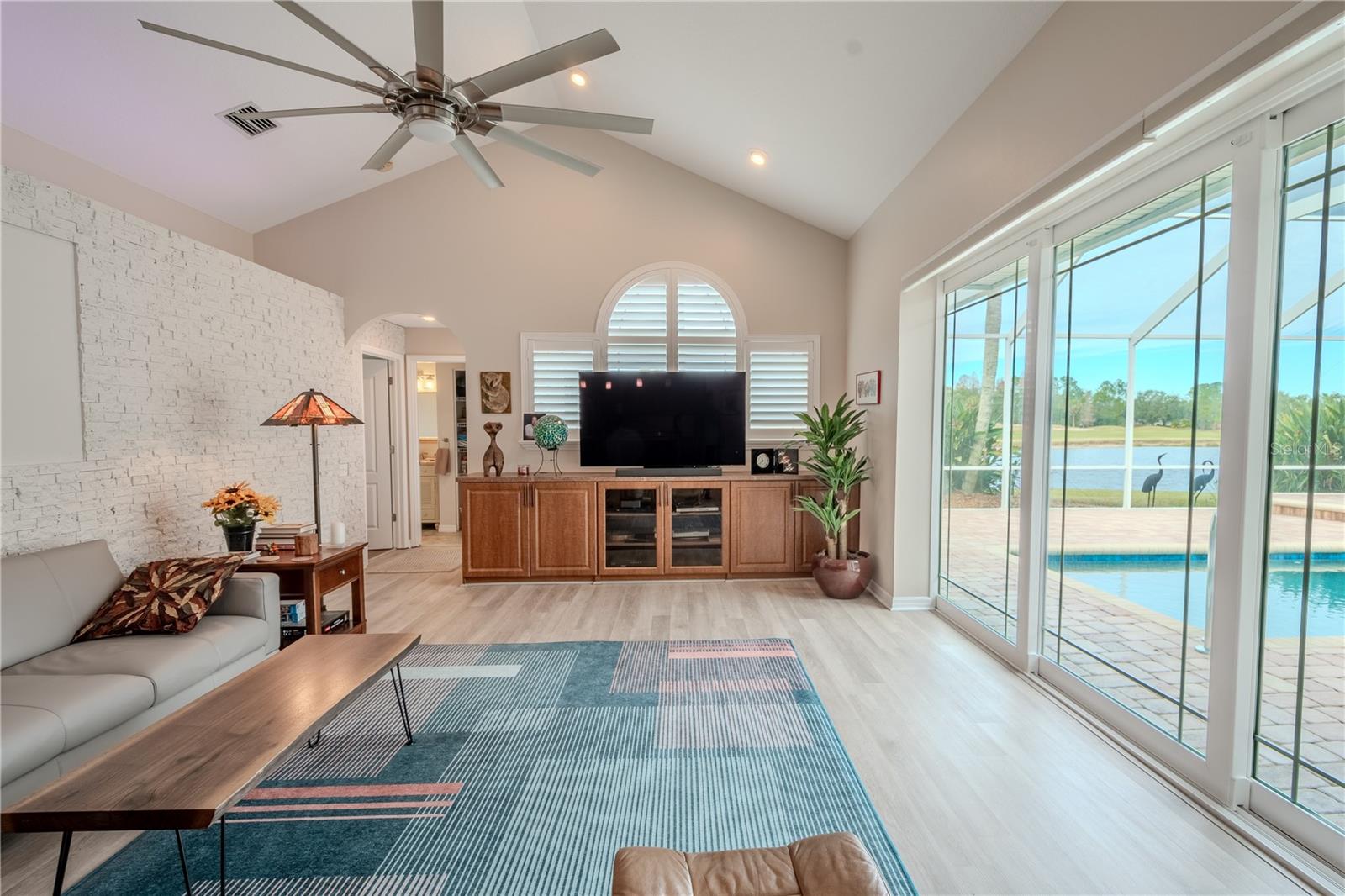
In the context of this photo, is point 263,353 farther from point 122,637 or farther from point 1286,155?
point 1286,155

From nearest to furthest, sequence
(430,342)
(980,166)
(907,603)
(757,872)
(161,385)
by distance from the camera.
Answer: (757,872), (980,166), (161,385), (907,603), (430,342)

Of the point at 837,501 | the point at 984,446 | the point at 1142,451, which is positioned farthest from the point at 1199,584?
the point at 837,501

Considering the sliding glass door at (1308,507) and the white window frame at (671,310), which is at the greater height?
the white window frame at (671,310)

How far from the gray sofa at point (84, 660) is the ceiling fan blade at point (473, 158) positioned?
237 cm

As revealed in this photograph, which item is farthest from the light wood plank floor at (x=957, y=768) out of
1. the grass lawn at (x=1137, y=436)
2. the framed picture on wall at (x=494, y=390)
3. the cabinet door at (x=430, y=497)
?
the cabinet door at (x=430, y=497)

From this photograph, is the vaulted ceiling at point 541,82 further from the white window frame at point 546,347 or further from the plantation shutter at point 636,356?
the white window frame at point 546,347

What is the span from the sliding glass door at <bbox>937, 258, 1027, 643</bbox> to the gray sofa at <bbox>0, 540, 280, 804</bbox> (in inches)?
161

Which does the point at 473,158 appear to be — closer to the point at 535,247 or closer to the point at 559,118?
the point at 559,118

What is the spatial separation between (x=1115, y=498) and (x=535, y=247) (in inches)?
185

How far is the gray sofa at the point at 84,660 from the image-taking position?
5.82 feet

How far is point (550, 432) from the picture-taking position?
15.8 feet

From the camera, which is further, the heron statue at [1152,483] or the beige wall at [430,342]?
the beige wall at [430,342]

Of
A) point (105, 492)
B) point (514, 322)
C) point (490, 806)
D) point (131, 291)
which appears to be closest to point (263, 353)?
point (131, 291)

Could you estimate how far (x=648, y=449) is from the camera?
16.0ft
